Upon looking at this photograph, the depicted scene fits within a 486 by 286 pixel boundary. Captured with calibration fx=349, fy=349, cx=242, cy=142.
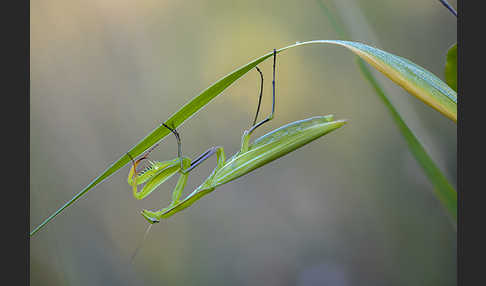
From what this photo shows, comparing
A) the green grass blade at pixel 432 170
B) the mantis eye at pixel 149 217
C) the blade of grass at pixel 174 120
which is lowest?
the green grass blade at pixel 432 170

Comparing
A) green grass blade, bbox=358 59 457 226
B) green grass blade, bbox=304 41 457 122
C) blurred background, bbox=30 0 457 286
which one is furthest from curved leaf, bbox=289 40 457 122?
blurred background, bbox=30 0 457 286

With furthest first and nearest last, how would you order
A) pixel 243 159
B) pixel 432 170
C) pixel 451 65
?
pixel 243 159 < pixel 432 170 < pixel 451 65

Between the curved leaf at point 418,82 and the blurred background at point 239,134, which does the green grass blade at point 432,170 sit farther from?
the blurred background at point 239,134

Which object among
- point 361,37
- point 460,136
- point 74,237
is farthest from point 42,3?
point 460,136

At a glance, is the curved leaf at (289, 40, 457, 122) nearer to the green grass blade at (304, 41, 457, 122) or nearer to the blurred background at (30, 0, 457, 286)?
the green grass blade at (304, 41, 457, 122)

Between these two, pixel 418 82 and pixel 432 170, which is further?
pixel 432 170

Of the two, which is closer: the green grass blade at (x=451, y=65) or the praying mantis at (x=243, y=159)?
the green grass blade at (x=451, y=65)

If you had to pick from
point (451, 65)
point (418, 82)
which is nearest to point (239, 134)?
point (451, 65)

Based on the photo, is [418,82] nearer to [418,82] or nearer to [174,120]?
[418,82]

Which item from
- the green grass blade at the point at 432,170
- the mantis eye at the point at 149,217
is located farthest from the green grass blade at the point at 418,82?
the mantis eye at the point at 149,217
